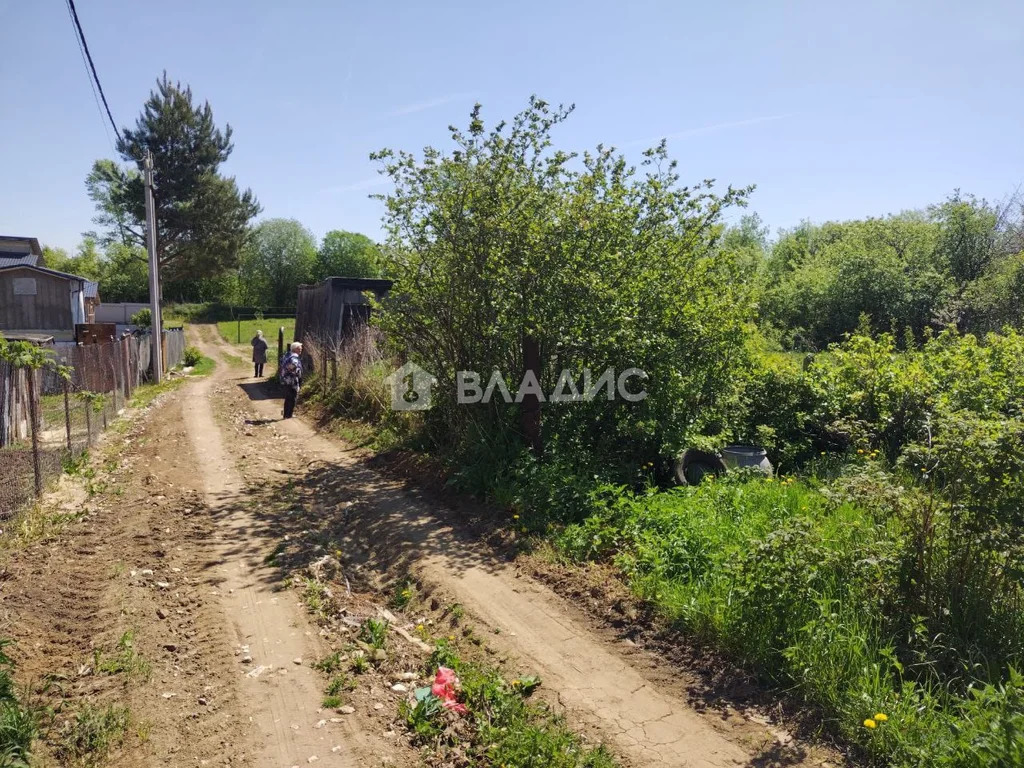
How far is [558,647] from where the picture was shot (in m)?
4.85

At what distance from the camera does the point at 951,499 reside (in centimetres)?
438

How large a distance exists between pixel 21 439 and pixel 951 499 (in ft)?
40.3

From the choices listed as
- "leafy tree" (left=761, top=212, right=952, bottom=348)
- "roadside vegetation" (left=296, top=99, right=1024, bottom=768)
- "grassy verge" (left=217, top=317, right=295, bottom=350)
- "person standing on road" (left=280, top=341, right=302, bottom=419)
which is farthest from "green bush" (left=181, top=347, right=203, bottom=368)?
"leafy tree" (left=761, top=212, right=952, bottom=348)

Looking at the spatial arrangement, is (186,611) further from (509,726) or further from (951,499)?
(951,499)

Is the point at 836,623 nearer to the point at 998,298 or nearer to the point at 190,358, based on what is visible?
the point at 998,298

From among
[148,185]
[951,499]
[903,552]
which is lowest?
[903,552]

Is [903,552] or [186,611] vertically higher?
[903,552]

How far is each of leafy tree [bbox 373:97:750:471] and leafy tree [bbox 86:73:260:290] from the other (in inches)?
1470

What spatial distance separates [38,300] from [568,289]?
25.7 meters

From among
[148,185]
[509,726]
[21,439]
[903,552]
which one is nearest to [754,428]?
[903,552]

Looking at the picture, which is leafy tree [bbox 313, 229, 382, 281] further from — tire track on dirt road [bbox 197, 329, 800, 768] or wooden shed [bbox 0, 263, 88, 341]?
tire track on dirt road [bbox 197, 329, 800, 768]

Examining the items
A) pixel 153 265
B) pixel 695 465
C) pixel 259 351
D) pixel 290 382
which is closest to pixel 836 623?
pixel 695 465

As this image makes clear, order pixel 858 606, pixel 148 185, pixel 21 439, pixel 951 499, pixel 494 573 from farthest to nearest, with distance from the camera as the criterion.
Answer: pixel 148 185 → pixel 21 439 → pixel 494 573 → pixel 858 606 → pixel 951 499

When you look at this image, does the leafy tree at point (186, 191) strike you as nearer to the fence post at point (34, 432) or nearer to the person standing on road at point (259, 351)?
the person standing on road at point (259, 351)
